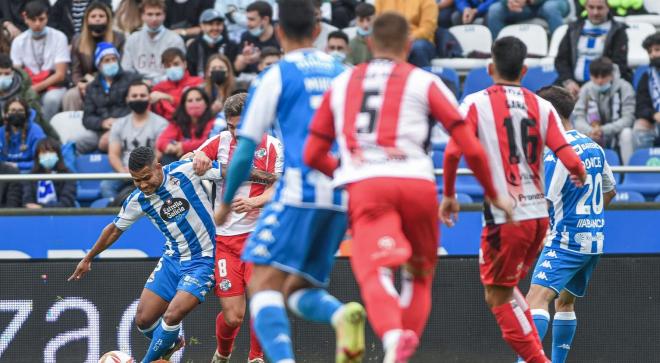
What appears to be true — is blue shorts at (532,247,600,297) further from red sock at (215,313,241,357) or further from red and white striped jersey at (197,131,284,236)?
red sock at (215,313,241,357)

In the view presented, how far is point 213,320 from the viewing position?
11523mm

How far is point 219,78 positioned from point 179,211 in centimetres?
430

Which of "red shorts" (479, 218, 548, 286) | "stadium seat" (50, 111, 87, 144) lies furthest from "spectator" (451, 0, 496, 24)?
"red shorts" (479, 218, 548, 286)

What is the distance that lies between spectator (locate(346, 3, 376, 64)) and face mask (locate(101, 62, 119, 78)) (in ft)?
9.09

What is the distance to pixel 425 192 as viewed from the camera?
261 inches

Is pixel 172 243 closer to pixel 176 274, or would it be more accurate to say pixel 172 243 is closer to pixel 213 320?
pixel 176 274

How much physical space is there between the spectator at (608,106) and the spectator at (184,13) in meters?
5.27

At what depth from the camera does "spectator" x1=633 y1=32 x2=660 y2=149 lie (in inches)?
534

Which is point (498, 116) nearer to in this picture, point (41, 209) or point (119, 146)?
point (41, 209)

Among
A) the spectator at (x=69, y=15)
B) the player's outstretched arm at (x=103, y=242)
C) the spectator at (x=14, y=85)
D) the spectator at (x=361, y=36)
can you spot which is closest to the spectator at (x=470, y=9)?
the spectator at (x=361, y=36)

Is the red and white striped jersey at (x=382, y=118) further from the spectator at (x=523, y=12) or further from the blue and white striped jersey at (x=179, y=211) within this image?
the spectator at (x=523, y=12)

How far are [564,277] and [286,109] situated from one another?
11.3 feet

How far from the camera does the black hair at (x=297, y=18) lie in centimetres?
708

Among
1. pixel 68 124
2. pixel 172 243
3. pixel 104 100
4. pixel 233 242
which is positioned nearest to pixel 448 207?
pixel 233 242
